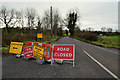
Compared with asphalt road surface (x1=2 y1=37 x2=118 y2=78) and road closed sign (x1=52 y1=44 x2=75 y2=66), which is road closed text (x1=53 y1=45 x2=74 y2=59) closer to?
road closed sign (x1=52 y1=44 x2=75 y2=66)

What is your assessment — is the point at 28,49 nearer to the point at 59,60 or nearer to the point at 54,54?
the point at 54,54

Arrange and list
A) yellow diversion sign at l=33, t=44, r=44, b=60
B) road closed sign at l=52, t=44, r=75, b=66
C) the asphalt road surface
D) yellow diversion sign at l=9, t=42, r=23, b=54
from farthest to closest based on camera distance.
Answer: yellow diversion sign at l=9, t=42, r=23, b=54 → yellow diversion sign at l=33, t=44, r=44, b=60 → road closed sign at l=52, t=44, r=75, b=66 → the asphalt road surface

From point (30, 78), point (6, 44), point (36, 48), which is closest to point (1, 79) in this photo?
point (30, 78)

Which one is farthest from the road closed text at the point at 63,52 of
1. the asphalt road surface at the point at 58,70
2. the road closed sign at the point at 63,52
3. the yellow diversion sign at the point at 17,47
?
the yellow diversion sign at the point at 17,47

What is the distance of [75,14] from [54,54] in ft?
167

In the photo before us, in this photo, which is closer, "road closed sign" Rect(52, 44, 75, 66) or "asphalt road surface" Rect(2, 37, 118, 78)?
"asphalt road surface" Rect(2, 37, 118, 78)

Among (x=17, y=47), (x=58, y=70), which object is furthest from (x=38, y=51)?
(x=17, y=47)

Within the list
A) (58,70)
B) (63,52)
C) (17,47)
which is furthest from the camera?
(17,47)

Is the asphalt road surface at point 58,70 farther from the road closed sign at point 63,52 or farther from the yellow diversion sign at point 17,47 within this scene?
the yellow diversion sign at point 17,47

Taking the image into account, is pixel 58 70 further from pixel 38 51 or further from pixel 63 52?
pixel 38 51

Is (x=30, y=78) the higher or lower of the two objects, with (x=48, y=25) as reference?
lower

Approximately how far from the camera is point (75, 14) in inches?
2002

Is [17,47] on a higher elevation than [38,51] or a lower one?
higher

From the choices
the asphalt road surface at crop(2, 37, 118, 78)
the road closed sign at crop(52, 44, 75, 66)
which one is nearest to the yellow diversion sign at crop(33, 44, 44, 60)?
the asphalt road surface at crop(2, 37, 118, 78)
